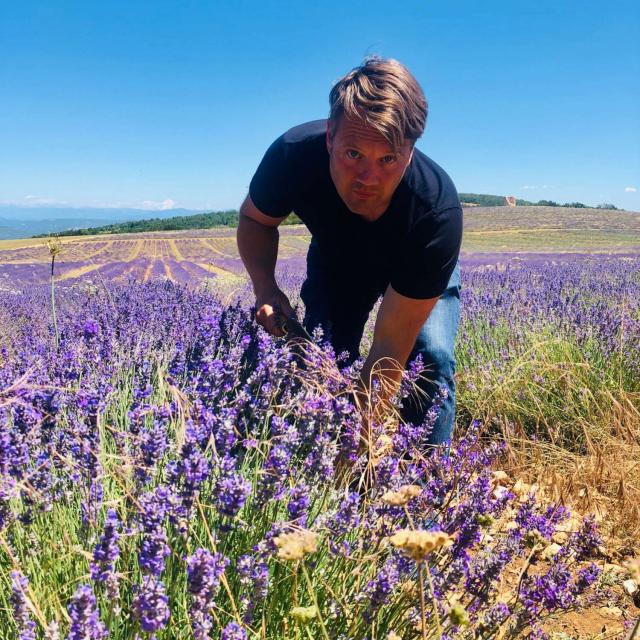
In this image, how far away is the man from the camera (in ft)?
6.05

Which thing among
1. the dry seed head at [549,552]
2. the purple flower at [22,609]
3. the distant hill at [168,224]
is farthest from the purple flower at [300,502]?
the distant hill at [168,224]

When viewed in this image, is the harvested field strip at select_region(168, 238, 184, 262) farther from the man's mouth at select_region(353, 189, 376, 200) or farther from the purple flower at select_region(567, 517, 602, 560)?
the purple flower at select_region(567, 517, 602, 560)

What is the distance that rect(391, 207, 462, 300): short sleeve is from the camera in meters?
2.11

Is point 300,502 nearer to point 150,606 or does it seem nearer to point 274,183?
point 150,606

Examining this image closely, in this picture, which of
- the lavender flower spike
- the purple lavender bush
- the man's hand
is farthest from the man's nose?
the lavender flower spike

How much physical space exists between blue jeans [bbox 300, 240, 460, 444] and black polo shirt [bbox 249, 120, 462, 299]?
7 cm

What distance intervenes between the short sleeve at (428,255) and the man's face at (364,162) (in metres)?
0.21

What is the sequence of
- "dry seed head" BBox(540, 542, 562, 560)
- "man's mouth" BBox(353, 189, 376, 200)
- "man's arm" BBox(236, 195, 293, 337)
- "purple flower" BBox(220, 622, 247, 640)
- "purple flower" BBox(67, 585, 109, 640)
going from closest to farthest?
"purple flower" BBox(67, 585, 109, 640) < "purple flower" BBox(220, 622, 247, 640) < "man's mouth" BBox(353, 189, 376, 200) < "dry seed head" BBox(540, 542, 562, 560) < "man's arm" BBox(236, 195, 293, 337)

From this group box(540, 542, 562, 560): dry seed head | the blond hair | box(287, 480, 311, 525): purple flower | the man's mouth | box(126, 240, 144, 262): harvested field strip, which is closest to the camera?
box(287, 480, 311, 525): purple flower

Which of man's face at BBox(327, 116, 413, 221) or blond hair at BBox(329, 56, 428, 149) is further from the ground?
blond hair at BBox(329, 56, 428, 149)

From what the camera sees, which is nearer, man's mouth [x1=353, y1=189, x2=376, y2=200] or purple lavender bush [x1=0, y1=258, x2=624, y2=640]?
purple lavender bush [x1=0, y1=258, x2=624, y2=640]

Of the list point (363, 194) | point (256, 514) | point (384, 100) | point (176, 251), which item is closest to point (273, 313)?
point (363, 194)


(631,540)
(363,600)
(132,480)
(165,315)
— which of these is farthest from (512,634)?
(165,315)

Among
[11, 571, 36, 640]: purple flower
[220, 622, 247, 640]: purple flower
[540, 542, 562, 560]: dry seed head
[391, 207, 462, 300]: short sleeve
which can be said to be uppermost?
[391, 207, 462, 300]: short sleeve
